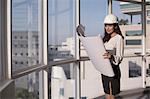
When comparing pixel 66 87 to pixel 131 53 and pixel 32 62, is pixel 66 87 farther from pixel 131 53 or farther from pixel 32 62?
pixel 131 53

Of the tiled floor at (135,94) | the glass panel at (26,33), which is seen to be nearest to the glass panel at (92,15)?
the tiled floor at (135,94)

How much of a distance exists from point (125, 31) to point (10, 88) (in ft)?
14.2

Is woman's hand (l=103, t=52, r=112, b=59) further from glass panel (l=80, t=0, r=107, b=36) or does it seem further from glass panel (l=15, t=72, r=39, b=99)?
glass panel (l=80, t=0, r=107, b=36)

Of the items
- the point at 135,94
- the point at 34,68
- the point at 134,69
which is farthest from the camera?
the point at 134,69

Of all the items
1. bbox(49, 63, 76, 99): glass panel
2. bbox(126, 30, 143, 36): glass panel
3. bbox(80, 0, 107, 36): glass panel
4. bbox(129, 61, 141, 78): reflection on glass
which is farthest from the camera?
bbox(129, 61, 141, 78): reflection on glass

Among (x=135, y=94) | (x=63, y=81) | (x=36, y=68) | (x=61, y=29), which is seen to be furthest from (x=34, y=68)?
(x=135, y=94)

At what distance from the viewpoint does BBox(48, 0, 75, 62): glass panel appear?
12.3 feet

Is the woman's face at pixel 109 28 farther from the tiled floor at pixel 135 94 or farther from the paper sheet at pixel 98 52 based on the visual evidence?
the tiled floor at pixel 135 94

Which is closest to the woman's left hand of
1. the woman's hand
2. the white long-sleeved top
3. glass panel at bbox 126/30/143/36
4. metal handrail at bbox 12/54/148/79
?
the woman's hand

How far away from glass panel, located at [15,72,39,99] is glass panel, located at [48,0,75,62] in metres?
0.48

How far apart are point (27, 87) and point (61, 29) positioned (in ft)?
4.84

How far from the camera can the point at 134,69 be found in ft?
21.7

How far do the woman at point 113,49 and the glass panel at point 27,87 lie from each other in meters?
0.84

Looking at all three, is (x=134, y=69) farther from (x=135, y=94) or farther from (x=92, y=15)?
(x=92, y=15)
